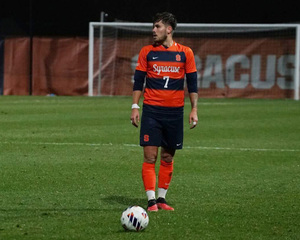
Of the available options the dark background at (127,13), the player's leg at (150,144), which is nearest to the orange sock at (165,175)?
the player's leg at (150,144)

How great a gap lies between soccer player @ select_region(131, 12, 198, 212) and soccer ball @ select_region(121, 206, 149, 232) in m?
1.19

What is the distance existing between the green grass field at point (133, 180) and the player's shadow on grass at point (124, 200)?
11 millimetres

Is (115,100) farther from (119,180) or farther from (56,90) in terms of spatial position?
(119,180)

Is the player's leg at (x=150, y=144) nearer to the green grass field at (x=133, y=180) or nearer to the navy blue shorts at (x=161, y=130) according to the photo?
the navy blue shorts at (x=161, y=130)

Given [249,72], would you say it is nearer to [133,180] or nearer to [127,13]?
[127,13]

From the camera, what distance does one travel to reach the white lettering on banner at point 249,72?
30359 mm

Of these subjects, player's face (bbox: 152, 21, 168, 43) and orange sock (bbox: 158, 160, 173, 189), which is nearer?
player's face (bbox: 152, 21, 168, 43)

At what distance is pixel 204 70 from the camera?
3081 cm

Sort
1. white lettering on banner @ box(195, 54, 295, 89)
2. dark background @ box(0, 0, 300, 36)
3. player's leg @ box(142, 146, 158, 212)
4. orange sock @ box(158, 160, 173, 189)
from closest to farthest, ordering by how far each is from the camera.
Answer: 1. player's leg @ box(142, 146, 158, 212)
2. orange sock @ box(158, 160, 173, 189)
3. white lettering on banner @ box(195, 54, 295, 89)
4. dark background @ box(0, 0, 300, 36)

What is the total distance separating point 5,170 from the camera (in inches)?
417

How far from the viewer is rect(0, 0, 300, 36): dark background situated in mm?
35156

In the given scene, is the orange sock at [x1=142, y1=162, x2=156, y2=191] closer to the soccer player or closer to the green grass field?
the soccer player

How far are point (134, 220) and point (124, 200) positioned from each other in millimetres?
1721

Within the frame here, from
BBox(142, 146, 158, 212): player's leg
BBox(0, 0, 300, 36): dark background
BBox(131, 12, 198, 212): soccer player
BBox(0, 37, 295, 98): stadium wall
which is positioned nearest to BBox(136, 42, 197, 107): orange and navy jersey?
BBox(131, 12, 198, 212): soccer player
